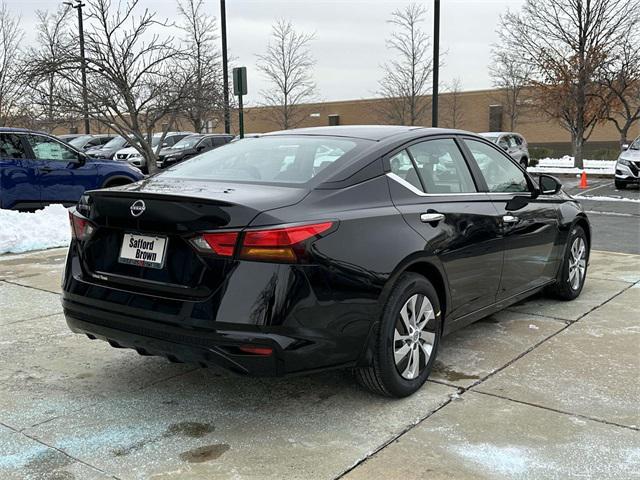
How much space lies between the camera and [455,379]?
4.14 meters

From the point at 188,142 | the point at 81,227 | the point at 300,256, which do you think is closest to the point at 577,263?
the point at 300,256

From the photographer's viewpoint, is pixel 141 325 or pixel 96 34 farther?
pixel 96 34

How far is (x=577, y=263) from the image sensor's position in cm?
610

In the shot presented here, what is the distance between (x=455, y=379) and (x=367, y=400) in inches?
26.2

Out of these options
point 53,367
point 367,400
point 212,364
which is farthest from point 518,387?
point 53,367

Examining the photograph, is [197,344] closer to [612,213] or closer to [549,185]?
[549,185]

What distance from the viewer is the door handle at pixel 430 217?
153 inches

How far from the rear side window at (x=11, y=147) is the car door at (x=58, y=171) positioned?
0.55ft

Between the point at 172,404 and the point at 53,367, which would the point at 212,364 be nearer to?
the point at 172,404

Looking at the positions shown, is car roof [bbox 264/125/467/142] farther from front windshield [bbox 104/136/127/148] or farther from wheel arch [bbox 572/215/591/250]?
front windshield [bbox 104/136/127/148]

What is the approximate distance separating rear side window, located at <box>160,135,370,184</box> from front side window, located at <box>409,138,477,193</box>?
0.43 metres

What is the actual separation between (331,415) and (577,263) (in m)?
3.47

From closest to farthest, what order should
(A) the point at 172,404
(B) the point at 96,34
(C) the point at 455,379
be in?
(A) the point at 172,404, (C) the point at 455,379, (B) the point at 96,34

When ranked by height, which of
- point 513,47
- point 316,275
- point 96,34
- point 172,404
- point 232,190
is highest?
point 513,47
